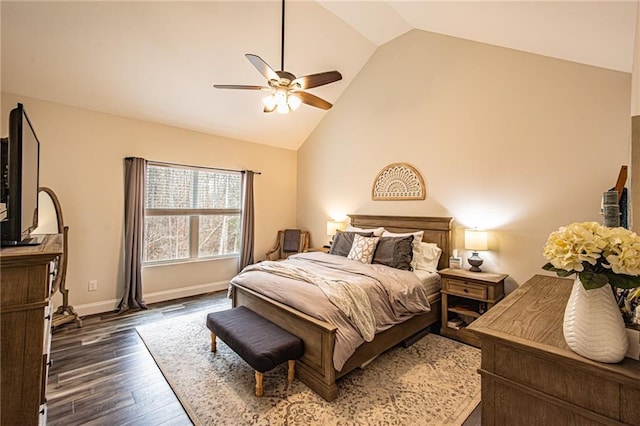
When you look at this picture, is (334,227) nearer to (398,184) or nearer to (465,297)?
(398,184)

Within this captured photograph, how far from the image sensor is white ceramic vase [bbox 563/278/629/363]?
92 cm

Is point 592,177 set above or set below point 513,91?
below

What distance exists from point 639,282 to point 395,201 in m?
3.38

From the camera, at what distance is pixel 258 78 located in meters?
3.88

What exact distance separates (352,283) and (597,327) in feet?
5.82

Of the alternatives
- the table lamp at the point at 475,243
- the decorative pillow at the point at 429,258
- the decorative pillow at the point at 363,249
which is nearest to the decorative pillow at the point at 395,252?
the decorative pillow at the point at 363,249

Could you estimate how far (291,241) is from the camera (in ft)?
18.1

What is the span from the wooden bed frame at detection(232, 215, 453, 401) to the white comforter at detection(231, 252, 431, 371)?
64 mm

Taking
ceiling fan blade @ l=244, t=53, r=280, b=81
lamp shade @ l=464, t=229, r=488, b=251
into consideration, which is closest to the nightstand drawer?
lamp shade @ l=464, t=229, r=488, b=251

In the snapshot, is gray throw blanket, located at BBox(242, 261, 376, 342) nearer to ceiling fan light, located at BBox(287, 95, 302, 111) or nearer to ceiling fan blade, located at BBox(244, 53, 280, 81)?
ceiling fan light, located at BBox(287, 95, 302, 111)

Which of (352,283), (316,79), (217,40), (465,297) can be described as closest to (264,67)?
(316,79)

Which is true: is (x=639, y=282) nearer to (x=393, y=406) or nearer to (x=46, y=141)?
(x=393, y=406)

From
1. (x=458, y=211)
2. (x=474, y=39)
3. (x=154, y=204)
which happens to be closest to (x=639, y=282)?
(x=458, y=211)

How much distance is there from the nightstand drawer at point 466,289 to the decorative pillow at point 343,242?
125 cm
